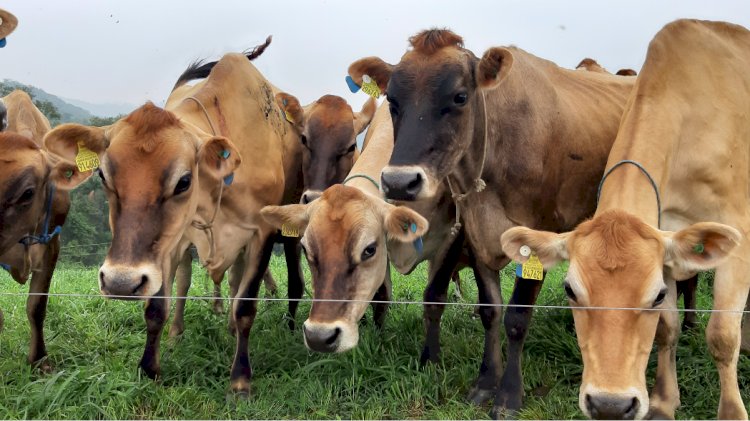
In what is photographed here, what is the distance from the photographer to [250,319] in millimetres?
4930

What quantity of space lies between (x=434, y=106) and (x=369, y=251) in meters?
0.91

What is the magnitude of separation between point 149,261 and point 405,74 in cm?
181

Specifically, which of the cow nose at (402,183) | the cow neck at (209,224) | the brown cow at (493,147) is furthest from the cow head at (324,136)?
the cow nose at (402,183)

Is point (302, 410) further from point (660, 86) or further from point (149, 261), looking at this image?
point (660, 86)

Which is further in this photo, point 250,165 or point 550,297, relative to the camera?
point 550,297

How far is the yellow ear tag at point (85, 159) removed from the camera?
4496 millimetres

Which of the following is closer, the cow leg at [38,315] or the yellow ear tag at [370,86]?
the yellow ear tag at [370,86]

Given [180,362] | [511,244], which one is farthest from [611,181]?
[180,362]

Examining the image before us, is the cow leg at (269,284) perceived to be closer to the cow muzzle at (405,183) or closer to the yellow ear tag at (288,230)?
the yellow ear tag at (288,230)

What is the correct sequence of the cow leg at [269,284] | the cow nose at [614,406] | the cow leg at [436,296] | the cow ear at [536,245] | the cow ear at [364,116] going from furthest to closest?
the cow leg at [269,284]
the cow ear at [364,116]
the cow leg at [436,296]
the cow ear at [536,245]
the cow nose at [614,406]

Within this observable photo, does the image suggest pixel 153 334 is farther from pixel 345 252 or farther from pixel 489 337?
pixel 489 337

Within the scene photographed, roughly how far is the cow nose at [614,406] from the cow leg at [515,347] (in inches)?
53.8

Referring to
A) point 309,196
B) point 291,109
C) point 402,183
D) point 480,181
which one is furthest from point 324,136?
point 402,183

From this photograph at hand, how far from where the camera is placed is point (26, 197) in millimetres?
4598
